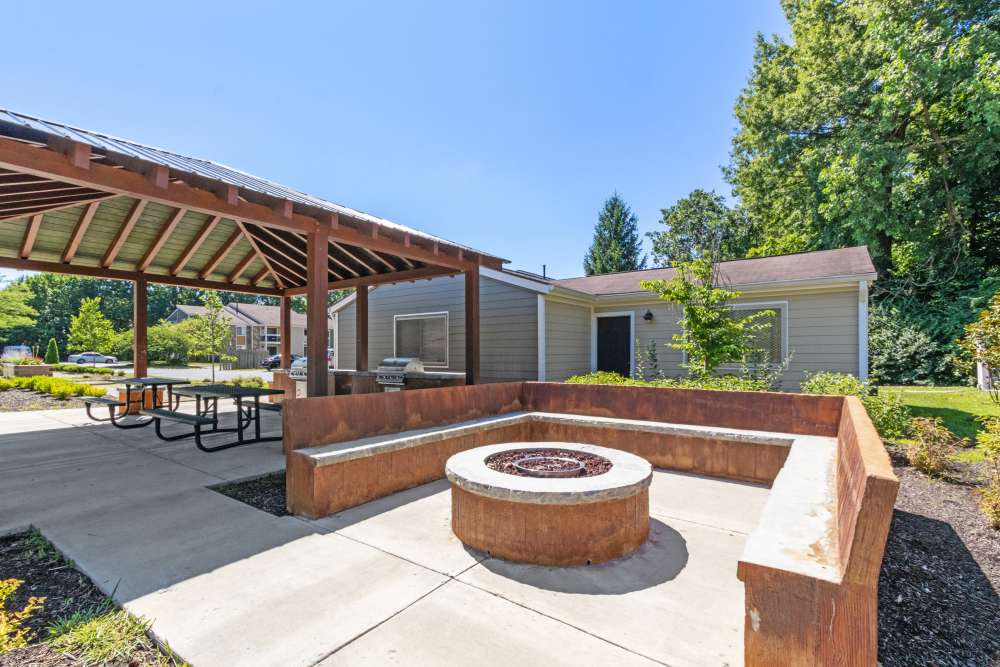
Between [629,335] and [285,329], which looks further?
[285,329]

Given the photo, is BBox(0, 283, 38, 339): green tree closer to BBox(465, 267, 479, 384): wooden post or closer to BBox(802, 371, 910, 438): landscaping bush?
BBox(465, 267, 479, 384): wooden post

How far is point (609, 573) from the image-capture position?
2.93 m

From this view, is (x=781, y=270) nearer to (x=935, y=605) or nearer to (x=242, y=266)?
(x=935, y=605)

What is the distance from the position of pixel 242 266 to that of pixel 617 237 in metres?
32.7

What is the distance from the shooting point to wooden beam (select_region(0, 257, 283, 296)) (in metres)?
7.88

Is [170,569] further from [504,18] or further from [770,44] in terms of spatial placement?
[770,44]

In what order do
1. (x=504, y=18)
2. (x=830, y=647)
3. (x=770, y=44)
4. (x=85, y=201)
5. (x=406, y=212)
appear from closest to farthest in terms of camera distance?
(x=830, y=647) → (x=85, y=201) → (x=504, y=18) → (x=770, y=44) → (x=406, y=212)

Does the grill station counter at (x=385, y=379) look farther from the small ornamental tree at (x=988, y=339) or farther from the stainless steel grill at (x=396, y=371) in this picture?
the small ornamental tree at (x=988, y=339)

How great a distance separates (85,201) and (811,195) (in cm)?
2100

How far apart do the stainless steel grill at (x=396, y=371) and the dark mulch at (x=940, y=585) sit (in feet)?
24.6

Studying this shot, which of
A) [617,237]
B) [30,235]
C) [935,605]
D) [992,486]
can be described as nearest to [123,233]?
[30,235]

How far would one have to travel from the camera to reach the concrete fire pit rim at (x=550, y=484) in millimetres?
2999

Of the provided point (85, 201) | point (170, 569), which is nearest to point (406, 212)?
point (85, 201)

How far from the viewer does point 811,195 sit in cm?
1702
